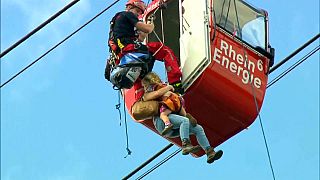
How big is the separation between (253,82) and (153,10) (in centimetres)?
162

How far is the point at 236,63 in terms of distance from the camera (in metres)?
17.7

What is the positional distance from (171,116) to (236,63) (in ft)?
3.48

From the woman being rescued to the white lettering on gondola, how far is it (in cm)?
66

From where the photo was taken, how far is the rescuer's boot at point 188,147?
55.2ft

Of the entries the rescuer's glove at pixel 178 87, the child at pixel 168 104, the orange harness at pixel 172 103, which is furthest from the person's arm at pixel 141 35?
the orange harness at pixel 172 103

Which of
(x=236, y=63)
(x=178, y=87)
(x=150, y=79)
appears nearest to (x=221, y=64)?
(x=236, y=63)

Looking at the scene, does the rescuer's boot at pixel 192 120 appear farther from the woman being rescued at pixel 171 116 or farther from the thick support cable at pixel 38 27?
the thick support cable at pixel 38 27

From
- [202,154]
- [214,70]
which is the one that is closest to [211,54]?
[214,70]

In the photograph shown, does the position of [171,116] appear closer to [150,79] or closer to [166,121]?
[166,121]

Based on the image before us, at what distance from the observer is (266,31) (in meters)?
18.8

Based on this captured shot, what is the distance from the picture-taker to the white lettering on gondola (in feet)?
57.5

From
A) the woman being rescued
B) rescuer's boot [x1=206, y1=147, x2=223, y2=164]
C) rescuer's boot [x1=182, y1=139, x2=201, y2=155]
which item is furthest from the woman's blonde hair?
rescuer's boot [x1=206, y1=147, x2=223, y2=164]

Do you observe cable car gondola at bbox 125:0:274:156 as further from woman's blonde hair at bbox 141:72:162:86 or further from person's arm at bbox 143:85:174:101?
woman's blonde hair at bbox 141:72:162:86

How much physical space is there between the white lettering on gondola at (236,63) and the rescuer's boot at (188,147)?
110cm
